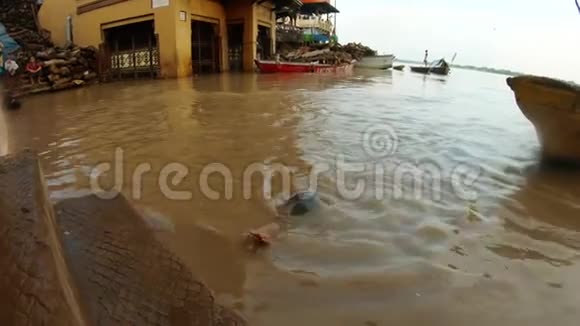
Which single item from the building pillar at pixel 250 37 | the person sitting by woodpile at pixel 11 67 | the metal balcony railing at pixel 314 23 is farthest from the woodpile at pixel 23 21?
the metal balcony railing at pixel 314 23

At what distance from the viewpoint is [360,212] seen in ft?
10.2

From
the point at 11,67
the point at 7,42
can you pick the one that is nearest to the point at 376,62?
the point at 7,42

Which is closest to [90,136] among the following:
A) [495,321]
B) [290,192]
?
[290,192]

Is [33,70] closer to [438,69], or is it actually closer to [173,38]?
[173,38]

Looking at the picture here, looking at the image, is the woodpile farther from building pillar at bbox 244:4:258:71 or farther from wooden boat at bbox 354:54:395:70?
wooden boat at bbox 354:54:395:70

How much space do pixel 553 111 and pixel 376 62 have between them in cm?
2746

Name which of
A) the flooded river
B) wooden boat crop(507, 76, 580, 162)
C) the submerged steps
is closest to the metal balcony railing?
the flooded river

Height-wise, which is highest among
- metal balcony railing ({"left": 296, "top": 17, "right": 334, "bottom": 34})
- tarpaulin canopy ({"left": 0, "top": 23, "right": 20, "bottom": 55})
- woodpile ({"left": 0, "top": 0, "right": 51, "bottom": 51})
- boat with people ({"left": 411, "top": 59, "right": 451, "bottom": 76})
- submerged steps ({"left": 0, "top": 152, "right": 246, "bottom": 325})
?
metal balcony railing ({"left": 296, "top": 17, "right": 334, "bottom": 34})

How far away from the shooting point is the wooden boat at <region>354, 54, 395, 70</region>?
30241mm

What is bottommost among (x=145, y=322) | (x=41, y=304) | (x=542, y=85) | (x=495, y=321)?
(x=495, y=321)

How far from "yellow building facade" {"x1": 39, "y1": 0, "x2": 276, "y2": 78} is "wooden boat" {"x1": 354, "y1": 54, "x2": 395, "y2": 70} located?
446 inches

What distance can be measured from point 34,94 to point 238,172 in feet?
34.1

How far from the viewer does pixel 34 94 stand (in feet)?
37.0

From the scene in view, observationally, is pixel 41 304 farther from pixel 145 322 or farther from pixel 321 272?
pixel 321 272
